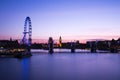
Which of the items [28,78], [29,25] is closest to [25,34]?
[29,25]

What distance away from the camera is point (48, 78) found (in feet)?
94.5

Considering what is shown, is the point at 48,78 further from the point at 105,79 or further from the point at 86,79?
the point at 105,79

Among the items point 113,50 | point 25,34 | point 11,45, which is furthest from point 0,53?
point 113,50

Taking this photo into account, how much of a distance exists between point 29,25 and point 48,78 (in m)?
47.4

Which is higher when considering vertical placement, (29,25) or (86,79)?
(29,25)

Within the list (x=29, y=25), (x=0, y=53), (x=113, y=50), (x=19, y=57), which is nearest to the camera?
(x=19, y=57)

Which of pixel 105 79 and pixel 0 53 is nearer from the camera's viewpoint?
pixel 105 79

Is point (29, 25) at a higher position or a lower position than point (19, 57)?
higher

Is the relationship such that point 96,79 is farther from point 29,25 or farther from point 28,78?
point 29,25

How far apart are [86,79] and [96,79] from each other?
120cm

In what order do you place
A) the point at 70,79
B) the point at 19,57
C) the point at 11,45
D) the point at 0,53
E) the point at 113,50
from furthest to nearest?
the point at 113,50 → the point at 11,45 → the point at 0,53 → the point at 19,57 → the point at 70,79

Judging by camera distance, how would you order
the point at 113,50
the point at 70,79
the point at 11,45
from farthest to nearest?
the point at 113,50 < the point at 11,45 < the point at 70,79

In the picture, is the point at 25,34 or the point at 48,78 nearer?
the point at 48,78

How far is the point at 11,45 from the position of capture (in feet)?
372
